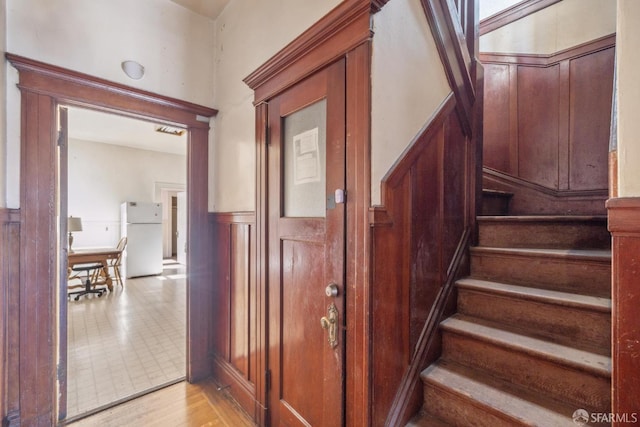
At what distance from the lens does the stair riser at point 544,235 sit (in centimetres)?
158

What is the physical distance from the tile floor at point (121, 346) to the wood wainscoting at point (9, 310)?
43 centimetres

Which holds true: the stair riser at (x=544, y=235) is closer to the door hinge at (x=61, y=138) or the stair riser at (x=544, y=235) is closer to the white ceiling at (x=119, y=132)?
the door hinge at (x=61, y=138)

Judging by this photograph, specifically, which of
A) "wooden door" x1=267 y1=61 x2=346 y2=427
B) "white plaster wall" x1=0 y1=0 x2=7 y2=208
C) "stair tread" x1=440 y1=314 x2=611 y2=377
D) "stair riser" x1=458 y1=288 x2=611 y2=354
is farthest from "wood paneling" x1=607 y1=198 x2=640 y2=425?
"white plaster wall" x1=0 y1=0 x2=7 y2=208

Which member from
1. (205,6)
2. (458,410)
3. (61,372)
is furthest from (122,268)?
(458,410)

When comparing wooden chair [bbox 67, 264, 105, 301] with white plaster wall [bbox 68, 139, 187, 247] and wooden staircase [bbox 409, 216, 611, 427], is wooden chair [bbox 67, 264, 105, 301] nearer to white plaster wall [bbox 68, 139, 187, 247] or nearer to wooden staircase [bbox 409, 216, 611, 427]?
white plaster wall [bbox 68, 139, 187, 247]

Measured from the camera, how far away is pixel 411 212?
1.34 meters

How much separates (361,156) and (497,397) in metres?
1.17

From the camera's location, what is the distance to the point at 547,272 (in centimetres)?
150

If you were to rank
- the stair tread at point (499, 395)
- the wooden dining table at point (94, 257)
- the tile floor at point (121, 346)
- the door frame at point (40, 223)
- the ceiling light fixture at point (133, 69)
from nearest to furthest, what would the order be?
1. the stair tread at point (499, 395)
2. the door frame at point (40, 223)
3. the ceiling light fixture at point (133, 69)
4. the tile floor at point (121, 346)
5. the wooden dining table at point (94, 257)

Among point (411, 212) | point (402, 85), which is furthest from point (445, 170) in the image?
point (402, 85)

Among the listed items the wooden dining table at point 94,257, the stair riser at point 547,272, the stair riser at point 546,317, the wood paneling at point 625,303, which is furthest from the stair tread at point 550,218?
the wooden dining table at point 94,257

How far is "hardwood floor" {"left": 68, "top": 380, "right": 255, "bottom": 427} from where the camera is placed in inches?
72.4

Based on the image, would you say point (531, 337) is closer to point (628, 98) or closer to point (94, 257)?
point (628, 98)

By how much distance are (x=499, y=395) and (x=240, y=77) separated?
245 cm
